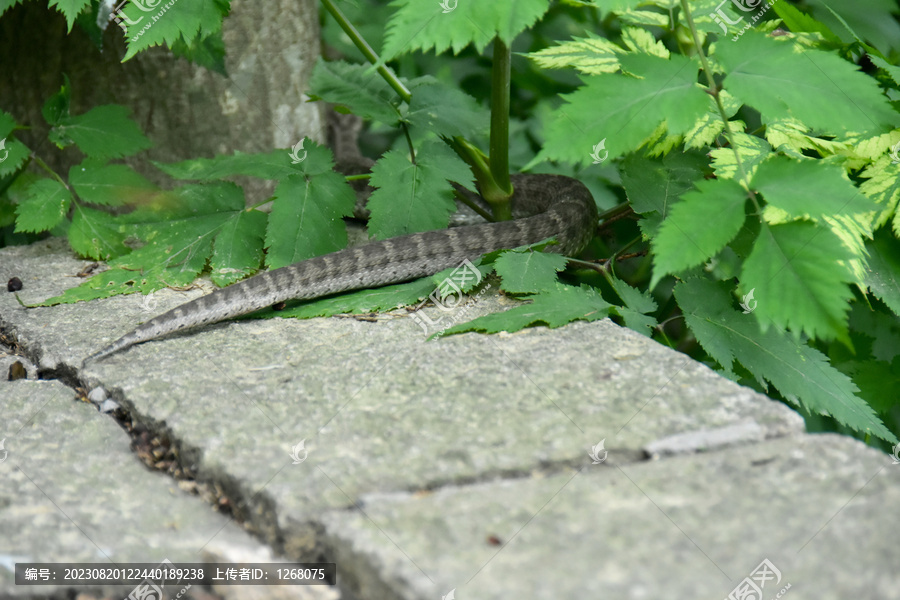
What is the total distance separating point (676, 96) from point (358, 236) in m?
1.99

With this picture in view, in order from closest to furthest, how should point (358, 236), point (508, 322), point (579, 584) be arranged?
1. point (579, 584)
2. point (508, 322)
3. point (358, 236)

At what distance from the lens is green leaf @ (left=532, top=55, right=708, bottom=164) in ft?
6.59

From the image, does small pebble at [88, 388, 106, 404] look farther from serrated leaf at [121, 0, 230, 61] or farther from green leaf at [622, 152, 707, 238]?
green leaf at [622, 152, 707, 238]

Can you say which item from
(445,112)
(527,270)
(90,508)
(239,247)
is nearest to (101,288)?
(239,247)

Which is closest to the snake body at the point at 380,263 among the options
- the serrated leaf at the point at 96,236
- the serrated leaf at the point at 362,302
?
the serrated leaf at the point at 362,302

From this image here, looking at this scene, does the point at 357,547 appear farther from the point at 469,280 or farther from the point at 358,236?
the point at 358,236

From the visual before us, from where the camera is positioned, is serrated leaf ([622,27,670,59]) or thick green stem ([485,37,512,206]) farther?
thick green stem ([485,37,512,206])


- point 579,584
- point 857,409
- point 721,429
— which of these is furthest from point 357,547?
point 857,409

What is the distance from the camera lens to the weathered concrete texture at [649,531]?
49.4 inches

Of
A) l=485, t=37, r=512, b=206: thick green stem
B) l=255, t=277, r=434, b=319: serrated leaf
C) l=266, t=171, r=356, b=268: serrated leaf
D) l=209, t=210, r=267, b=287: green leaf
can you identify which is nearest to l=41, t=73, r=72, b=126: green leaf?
l=209, t=210, r=267, b=287: green leaf

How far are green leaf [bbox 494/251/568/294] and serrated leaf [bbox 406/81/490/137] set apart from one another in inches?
29.0

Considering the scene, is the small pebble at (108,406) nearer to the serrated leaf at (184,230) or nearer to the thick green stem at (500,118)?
the serrated leaf at (184,230)

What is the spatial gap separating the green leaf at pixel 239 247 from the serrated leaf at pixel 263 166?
197 mm

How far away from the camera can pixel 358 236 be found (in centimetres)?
368
